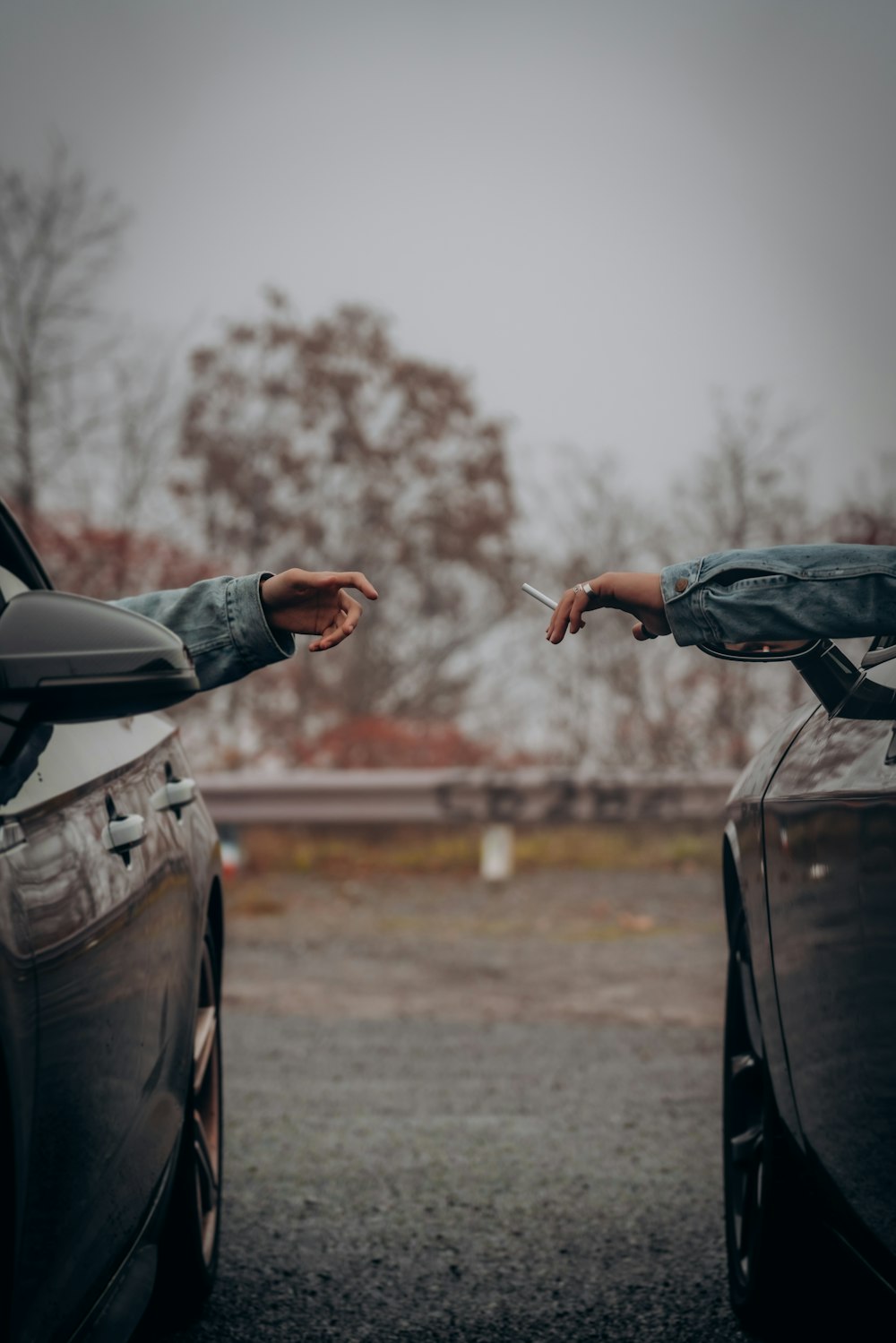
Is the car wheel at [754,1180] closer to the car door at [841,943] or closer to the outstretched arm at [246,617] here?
the car door at [841,943]

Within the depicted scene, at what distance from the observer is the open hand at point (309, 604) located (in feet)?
9.20

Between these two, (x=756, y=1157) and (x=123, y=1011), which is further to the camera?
(x=756, y=1157)

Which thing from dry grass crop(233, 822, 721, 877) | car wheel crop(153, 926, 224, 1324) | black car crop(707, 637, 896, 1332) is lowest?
dry grass crop(233, 822, 721, 877)

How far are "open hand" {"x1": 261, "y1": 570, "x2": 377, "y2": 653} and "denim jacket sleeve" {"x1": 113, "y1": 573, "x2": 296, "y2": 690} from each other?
0.03 metres

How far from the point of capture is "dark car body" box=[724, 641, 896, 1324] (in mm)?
2037

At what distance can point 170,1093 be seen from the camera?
8.72ft

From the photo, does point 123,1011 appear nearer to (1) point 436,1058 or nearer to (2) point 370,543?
(1) point 436,1058

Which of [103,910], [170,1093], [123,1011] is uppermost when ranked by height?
[103,910]

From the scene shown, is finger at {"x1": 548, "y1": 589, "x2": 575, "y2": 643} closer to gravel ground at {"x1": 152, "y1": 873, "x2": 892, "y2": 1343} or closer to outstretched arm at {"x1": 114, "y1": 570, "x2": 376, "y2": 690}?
outstretched arm at {"x1": 114, "y1": 570, "x2": 376, "y2": 690}

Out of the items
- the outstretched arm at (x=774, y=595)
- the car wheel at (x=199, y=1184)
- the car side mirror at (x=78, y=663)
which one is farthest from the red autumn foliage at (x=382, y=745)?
the car side mirror at (x=78, y=663)

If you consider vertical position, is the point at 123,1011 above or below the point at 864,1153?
above

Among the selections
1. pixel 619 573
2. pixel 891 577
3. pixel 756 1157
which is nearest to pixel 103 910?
pixel 619 573

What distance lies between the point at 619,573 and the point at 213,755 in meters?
13.9

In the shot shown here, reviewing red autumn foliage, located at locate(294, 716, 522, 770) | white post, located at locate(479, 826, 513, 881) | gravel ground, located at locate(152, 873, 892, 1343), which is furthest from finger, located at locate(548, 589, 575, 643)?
red autumn foliage, located at locate(294, 716, 522, 770)
